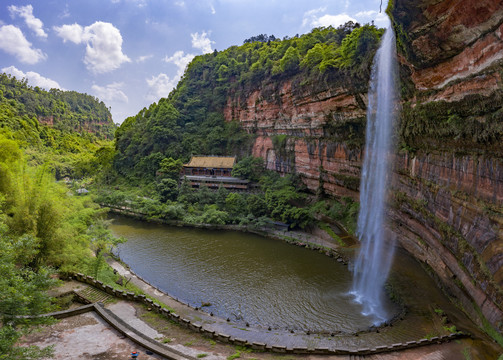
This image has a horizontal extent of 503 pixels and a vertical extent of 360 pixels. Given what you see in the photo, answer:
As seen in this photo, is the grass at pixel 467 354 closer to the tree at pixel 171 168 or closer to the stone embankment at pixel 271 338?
the stone embankment at pixel 271 338

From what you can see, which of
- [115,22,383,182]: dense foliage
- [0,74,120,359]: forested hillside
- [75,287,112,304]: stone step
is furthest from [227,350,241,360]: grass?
[115,22,383,182]: dense foliage

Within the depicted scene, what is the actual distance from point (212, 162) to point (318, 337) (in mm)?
34950

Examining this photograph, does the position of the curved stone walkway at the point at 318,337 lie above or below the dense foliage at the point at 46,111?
below

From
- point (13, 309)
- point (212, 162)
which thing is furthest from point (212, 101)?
point (13, 309)

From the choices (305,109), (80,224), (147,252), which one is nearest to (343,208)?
(305,109)

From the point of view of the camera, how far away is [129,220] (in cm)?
4012

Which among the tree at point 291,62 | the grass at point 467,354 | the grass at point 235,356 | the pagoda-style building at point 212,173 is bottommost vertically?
the grass at point 235,356

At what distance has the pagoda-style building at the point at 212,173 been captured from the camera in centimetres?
4447

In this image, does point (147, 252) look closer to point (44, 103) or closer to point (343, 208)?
point (343, 208)

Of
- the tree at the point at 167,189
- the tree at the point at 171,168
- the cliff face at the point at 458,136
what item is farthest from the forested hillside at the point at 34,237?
the cliff face at the point at 458,136

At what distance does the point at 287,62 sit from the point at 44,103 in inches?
3393

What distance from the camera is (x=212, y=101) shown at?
5897 cm

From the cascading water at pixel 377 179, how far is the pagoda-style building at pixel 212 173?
1994 centimetres

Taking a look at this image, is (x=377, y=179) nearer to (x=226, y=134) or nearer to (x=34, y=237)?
(x=34, y=237)
